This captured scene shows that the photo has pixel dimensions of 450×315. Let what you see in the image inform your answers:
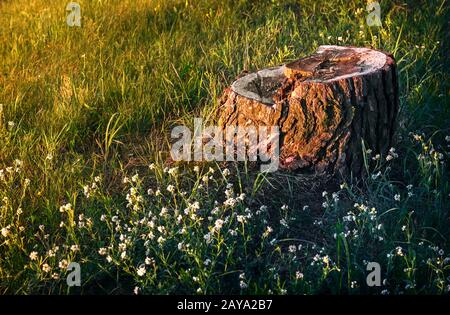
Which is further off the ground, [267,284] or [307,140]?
[307,140]

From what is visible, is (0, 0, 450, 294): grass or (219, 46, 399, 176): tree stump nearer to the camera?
(0, 0, 450, 294): grass

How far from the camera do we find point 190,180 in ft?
14.2

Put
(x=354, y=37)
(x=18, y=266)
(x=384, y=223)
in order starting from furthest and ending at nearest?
A: (x=354, y=37) → (x=384, y=223) → (x=18, y=266)

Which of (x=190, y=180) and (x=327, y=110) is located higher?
(x=327, y=110)

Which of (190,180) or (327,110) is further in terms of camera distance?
(190,180)

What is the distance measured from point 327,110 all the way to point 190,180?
3.18 ft

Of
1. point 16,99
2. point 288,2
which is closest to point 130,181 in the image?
point 16,99

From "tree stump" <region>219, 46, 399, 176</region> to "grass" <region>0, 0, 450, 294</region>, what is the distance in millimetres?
143

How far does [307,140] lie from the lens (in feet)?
14.1

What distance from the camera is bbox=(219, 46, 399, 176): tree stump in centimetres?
420

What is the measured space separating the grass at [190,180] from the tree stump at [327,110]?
0.14m

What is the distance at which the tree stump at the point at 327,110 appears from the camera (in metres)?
4.20

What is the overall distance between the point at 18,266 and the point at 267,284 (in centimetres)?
135
